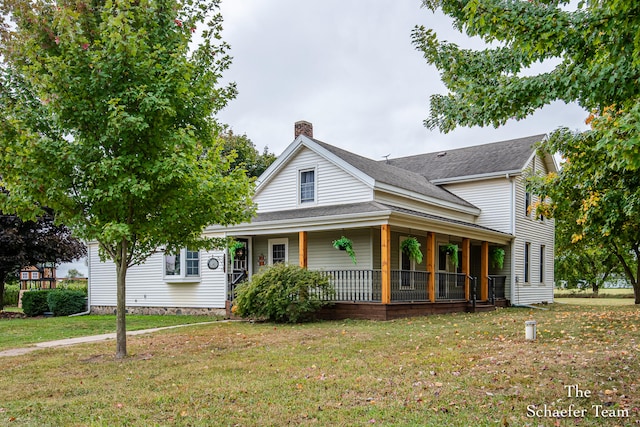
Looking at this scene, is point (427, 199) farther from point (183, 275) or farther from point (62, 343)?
point (62, 343)

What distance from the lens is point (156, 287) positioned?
65.8 ft

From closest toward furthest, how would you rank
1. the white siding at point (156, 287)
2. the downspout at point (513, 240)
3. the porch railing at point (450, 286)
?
1. the porch railing at point (450, 286)
2. the white siding at point (156, 287)
3. the downspout at point (513, 240)

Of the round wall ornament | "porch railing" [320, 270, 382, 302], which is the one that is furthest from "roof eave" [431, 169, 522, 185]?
the round wall ornament

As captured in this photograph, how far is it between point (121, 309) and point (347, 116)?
77.0 feet

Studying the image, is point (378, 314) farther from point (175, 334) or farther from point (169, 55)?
point (169, 55)

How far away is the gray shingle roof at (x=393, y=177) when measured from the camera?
17425 mm

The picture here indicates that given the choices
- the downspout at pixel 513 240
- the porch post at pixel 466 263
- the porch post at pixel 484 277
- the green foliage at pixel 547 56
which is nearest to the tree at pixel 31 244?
the porch post at pixel 466 263

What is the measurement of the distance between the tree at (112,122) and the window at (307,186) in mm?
8987

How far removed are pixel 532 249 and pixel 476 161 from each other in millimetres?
4743

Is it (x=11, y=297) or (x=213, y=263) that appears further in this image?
(x=11, y=297)

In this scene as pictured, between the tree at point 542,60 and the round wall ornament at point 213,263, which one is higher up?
the tree at point 542,60

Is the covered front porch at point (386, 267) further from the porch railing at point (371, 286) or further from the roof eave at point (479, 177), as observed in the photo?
the roof eave at point (479, 177)

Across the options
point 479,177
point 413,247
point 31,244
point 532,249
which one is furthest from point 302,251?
point 31,244

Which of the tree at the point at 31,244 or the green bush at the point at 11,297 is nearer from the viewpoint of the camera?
the tree at the point at 31,244
